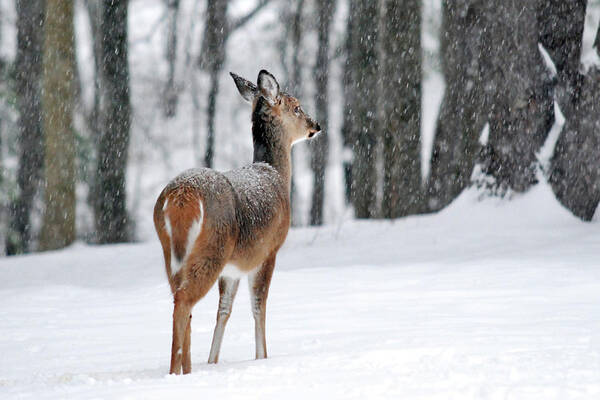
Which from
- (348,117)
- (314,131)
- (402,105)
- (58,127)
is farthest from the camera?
(348,117)

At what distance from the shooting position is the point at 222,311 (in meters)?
5.96

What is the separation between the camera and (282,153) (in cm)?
664

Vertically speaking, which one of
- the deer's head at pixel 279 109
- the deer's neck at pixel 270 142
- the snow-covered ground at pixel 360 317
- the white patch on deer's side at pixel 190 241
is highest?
the deer's head at pixel 279 109

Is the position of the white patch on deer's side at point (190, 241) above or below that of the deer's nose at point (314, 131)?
below

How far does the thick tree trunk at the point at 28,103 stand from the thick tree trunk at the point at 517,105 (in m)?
11.9

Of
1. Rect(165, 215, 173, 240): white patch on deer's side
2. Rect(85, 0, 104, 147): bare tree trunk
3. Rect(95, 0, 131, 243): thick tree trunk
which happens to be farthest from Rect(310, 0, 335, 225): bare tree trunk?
Rect(165, 215, 173, 240): white patch on deer's side

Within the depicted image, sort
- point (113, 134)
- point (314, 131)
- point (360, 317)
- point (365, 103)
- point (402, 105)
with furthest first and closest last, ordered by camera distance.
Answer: point (113, 134), point (365, 103), point (402, 105), point (360, 317), point (314, 131)

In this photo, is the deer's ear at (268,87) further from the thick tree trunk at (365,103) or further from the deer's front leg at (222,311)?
the thick tree trunk at (365,103)

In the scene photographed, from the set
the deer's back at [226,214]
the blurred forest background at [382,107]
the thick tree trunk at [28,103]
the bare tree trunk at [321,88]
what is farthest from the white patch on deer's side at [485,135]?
the thick tree trunk at [28,103]

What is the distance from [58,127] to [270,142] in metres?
9.33

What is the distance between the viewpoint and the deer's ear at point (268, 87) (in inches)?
A: 250

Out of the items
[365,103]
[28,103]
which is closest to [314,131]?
[365,103]

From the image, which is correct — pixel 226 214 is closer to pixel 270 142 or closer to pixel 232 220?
pixel 232 220

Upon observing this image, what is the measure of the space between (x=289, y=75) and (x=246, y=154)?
15.7 ft
